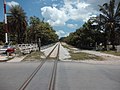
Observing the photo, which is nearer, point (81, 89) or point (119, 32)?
point (81, 89)

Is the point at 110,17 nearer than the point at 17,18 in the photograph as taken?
Yes

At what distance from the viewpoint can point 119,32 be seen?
44312 millimetres

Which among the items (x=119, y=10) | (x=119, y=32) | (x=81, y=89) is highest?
(x=119, y=10)

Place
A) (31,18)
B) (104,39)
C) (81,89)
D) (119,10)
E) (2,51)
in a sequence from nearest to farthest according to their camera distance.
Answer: (81,89) → (2,51) → (119,10) → (104,39) → (31,18)

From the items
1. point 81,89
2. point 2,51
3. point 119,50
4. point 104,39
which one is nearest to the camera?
point 81,89

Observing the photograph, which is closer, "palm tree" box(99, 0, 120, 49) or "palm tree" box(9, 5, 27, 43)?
"palm tree" box(99, 0, 120, 49)

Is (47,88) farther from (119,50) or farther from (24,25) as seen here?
(24,25)

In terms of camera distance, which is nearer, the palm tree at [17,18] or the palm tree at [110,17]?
the palm tree at [110,17]

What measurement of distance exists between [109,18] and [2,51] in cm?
2060

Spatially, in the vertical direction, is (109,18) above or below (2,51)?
above

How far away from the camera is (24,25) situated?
189 ft

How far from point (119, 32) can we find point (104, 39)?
6.50 metres

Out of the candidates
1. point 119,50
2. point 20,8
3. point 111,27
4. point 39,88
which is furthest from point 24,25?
point 39,88

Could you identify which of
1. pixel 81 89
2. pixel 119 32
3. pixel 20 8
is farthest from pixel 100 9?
pixel 81 89
